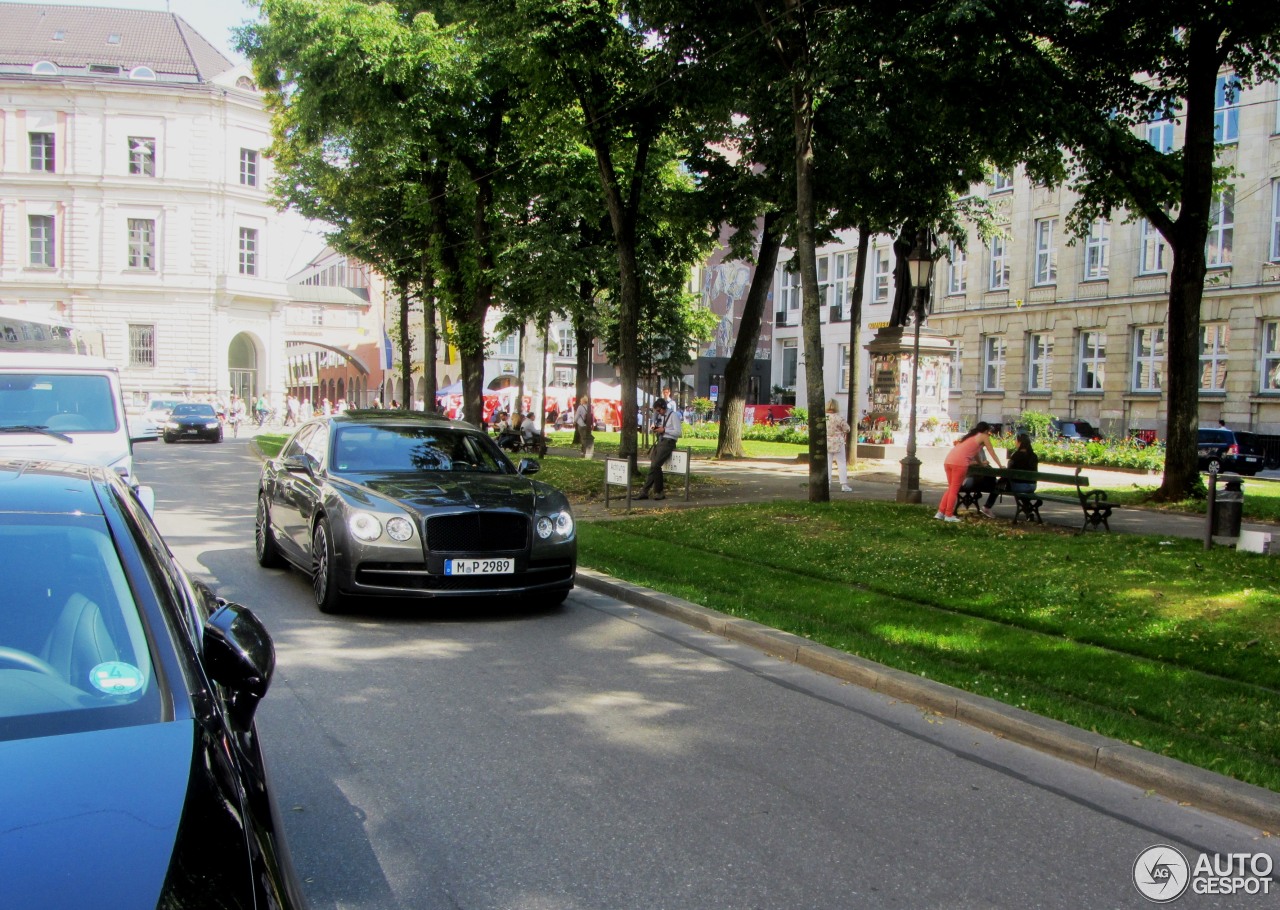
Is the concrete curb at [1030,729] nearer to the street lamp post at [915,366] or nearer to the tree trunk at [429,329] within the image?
the street lamp post at [915,366]

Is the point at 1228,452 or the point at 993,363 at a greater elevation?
the point at 993,363

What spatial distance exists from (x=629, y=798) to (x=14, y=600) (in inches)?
107

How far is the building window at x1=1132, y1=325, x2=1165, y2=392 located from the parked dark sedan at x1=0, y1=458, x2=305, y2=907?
41.1m

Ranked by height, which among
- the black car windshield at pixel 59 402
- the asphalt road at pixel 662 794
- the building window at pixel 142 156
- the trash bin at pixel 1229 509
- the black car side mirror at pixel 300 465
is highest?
the building window at pixel 142 156

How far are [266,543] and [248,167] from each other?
200 feet

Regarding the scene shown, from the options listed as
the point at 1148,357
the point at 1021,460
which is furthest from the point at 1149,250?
the point at 1021,460

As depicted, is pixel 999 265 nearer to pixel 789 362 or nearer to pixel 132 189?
pixel 789 362

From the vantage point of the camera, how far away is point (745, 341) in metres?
27.7

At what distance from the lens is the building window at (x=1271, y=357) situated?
3534 centimetres

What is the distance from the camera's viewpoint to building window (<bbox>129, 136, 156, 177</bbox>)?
62625mm

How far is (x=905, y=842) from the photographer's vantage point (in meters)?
4.36

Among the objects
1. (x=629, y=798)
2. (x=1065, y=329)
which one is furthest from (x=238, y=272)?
(x=629, y=798)

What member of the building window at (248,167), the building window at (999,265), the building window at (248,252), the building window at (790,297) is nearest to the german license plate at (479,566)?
the building window at (999,265)
